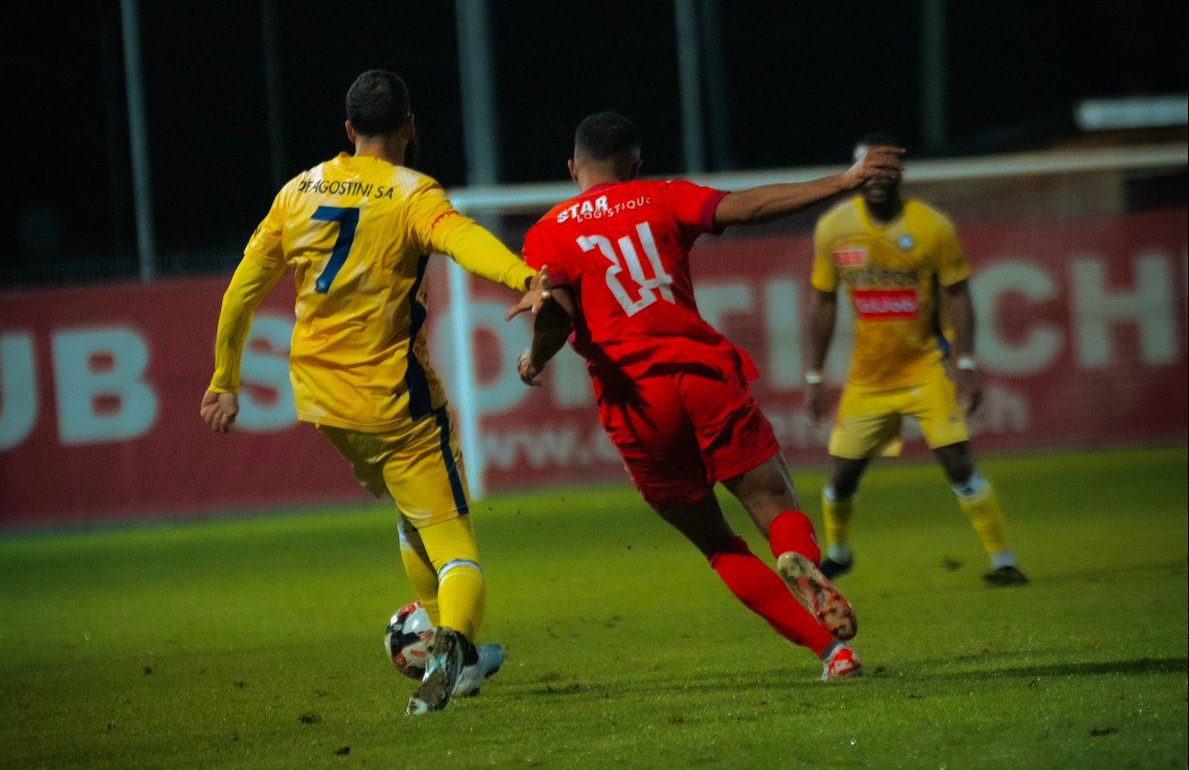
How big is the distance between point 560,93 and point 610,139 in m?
27.6

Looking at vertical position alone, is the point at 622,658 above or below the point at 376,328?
below

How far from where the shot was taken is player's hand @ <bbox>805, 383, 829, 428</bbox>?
8.84 m

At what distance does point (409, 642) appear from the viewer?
→ 6.11 meters

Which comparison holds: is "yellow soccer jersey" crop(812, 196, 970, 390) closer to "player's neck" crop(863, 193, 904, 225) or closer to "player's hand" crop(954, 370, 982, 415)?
"player's neck" crop(863, 193, 904, 225)

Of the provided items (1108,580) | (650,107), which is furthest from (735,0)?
(1108,580)

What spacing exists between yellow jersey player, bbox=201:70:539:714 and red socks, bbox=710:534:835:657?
861 millimetres

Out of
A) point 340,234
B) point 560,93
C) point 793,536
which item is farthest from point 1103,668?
point 560,93

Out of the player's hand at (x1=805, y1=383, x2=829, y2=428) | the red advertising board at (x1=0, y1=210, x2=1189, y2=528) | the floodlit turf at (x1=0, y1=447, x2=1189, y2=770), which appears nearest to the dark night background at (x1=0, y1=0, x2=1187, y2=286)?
the red advertising board at (x1=0, y1=210, x2=1189, y2=528)

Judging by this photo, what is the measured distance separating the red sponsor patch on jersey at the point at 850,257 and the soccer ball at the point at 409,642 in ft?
11.1

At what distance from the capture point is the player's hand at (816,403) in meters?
8.84

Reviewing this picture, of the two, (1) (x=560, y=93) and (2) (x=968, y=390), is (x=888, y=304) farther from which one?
(1) (x=560, y=93)

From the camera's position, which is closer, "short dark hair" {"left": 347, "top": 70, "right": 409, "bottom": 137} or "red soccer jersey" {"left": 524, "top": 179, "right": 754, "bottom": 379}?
"red soccer jersey" {"left": 524, "top": 179, "right": 754, "bottom": 379}

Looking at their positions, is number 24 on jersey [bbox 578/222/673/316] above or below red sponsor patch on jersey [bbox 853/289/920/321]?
above

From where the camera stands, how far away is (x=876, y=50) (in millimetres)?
32656
